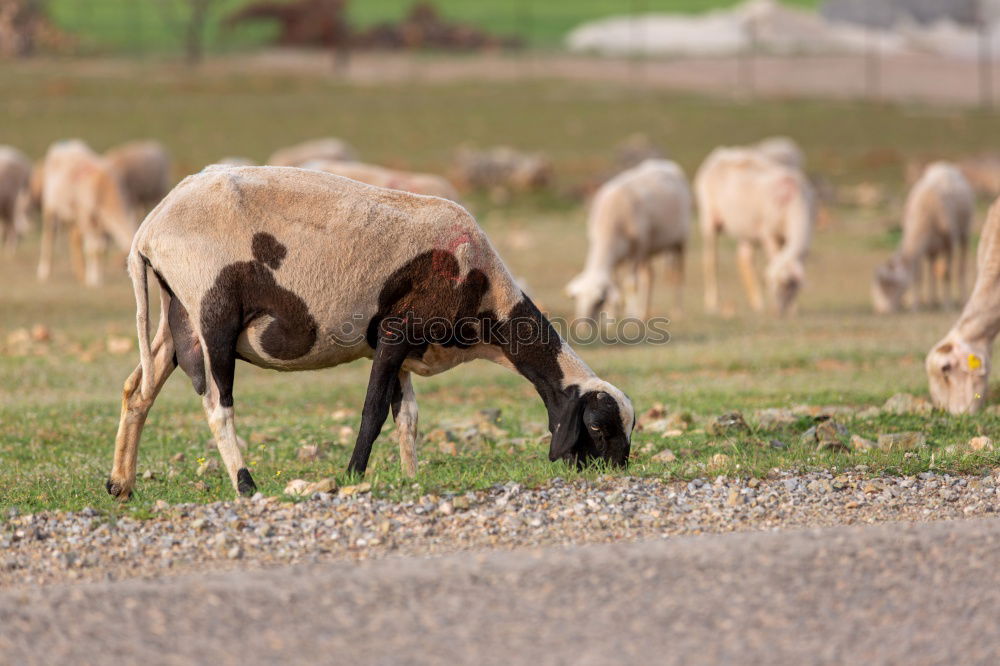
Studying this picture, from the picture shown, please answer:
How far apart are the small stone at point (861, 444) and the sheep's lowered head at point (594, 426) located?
1.68 m

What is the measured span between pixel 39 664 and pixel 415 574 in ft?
5.02

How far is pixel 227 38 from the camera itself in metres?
67.2

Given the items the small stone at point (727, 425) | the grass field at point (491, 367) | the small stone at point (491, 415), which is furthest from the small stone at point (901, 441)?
the small stone at point (491, 415)

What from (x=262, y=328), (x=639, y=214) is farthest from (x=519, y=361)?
(x=639, y=214)

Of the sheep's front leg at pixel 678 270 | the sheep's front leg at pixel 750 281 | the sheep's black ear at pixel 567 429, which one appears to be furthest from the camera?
the sheep's front leg at pixel 750 281

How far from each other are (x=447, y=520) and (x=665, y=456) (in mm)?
2138

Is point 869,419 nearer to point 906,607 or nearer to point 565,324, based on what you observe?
point 906,607

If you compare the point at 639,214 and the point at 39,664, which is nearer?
the point at 39,664

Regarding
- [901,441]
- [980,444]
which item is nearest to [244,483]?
[901,441]

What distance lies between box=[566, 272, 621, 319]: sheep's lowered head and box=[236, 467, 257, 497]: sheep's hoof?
961 cm

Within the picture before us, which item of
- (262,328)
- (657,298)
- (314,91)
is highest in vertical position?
(314,91)

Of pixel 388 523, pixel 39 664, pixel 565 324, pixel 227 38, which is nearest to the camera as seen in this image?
pixel 39 664

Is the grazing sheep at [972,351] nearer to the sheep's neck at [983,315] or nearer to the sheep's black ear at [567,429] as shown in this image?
the sheep's neck at [983,315]

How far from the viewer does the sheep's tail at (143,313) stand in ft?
25.5
